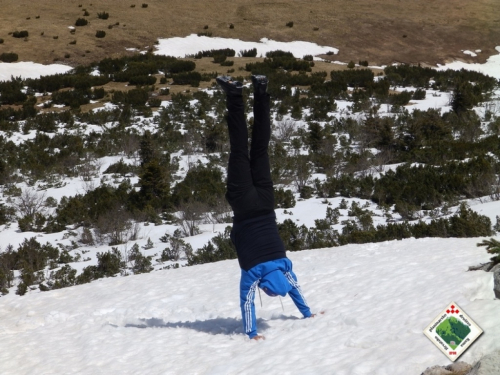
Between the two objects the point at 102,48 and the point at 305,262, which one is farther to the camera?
the point at 102,48

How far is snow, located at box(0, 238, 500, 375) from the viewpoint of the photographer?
14.7ft

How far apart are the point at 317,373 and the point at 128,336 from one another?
8.92 feet

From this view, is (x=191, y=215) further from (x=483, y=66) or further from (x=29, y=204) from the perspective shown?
(x=483, y=66)

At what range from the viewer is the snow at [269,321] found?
4473 mm

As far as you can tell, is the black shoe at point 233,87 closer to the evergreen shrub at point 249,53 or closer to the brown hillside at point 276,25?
the brown hillside at point 276,25

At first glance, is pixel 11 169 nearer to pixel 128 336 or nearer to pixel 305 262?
pixel 305 262

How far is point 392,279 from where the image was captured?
6.91 meters

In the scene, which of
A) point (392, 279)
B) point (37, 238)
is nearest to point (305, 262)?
point (392, 279)

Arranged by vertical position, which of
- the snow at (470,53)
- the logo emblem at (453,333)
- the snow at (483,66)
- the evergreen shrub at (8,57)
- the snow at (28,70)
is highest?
the snow at (470,53)

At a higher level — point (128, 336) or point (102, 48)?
point (102, 48)

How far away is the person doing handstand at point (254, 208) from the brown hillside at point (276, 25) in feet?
108

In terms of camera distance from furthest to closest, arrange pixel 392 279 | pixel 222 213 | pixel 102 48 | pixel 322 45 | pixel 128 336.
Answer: pixel 322 45 → pixel 102 48 → pixel 222 213 → pixel 392 279 → pixel 128 336

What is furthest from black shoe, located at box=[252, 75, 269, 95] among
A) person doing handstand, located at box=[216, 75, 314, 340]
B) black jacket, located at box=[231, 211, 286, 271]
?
black jacket, located at box=[231, 211, 286, 271]

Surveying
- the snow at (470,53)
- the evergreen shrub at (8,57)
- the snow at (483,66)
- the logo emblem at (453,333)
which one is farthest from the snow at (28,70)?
the logo emblem at (453,333)
